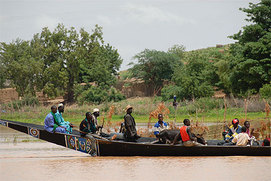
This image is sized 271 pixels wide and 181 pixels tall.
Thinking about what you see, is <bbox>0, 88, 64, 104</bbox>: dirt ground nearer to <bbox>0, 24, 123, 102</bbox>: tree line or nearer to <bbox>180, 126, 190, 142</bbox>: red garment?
<bbox>0, 24, 123, 102</bbox>: tree line

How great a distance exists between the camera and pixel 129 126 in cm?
1177

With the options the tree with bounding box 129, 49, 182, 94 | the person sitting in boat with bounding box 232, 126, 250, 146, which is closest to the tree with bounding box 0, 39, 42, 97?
the tree with bounding box 129, 49, 182, 94

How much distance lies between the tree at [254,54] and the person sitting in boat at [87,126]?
1931 centimetres

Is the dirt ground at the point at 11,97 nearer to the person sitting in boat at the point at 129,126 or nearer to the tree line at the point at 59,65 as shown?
the tree line at the point at 59,65

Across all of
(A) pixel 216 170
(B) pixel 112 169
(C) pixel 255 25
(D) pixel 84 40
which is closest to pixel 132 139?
(B) pixel 112 169

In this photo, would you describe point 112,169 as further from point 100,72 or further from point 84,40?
point 84,40

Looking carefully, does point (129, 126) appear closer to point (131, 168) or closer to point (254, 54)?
point (131, 168)

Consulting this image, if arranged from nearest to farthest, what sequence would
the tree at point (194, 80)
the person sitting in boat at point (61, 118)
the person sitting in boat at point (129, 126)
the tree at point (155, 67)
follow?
the person sitting in boat at point (129, 126)
the person sitting in boat at point (61, 118)
the tree at point (194, 80)
the tree at point (155, 67)

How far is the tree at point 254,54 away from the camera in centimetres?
2956

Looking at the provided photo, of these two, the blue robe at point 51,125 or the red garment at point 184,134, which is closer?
the red garment at point 184,134

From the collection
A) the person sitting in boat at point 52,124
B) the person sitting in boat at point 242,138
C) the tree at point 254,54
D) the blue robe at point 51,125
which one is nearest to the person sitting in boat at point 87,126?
the person sitting in boat at point 52,124

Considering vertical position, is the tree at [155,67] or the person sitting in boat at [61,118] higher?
the tree at [155,67]

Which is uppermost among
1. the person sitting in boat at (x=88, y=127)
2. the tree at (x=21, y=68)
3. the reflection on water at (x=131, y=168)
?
the tree at (x=21, y=68)

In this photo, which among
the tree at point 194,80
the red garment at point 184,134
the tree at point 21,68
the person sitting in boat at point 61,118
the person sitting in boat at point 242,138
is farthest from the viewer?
the tree at point 21,68
